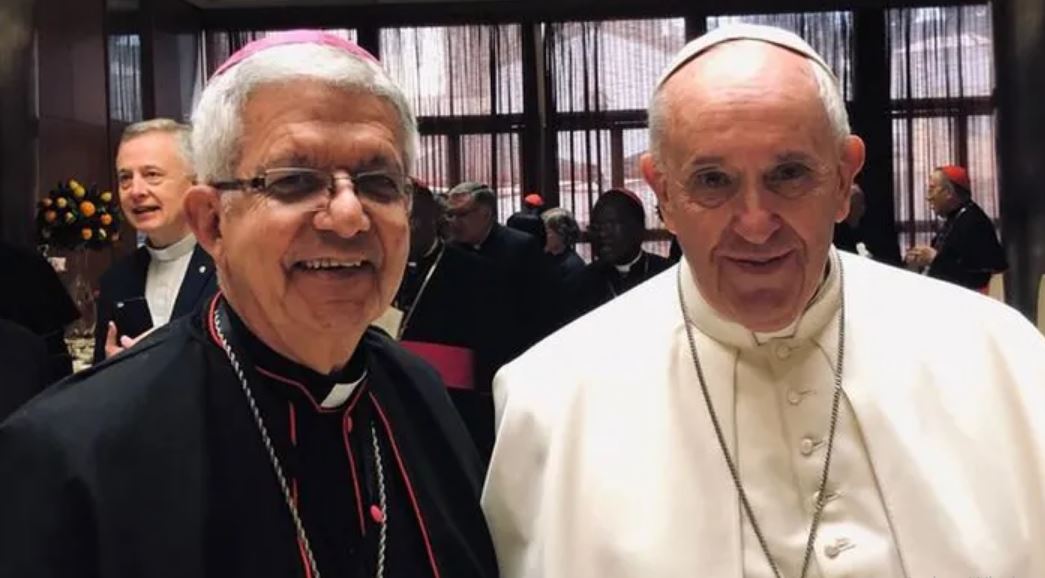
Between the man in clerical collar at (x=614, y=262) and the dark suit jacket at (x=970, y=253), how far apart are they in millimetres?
3238

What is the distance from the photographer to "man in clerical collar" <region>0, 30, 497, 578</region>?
1.49 metres

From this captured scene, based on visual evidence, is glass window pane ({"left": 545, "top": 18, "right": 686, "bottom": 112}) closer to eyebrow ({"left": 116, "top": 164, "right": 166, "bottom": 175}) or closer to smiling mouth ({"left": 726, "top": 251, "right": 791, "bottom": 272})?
eyebrow ({"left": 116, "top": 164, "right": 166, "bottom": 175})

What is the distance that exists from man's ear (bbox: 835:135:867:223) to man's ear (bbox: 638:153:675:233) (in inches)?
9.7

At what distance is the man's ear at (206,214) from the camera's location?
165 cm

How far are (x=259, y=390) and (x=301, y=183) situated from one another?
0.30 meters

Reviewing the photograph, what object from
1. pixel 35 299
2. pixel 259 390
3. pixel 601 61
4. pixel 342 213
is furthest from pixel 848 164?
pixel 601 61

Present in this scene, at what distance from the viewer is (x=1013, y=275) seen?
7707 mm

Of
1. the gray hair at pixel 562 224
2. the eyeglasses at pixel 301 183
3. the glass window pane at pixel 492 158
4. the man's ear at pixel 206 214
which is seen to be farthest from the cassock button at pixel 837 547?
the glass window pane at pixel 492 158

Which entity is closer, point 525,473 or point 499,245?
point 525,473

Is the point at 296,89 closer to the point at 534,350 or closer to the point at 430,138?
the point at 534,350

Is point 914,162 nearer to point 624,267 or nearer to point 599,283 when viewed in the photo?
point 624,267

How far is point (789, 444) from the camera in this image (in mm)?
1990

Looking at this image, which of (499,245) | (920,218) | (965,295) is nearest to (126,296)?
(499,245)

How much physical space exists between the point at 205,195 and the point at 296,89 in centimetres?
19
